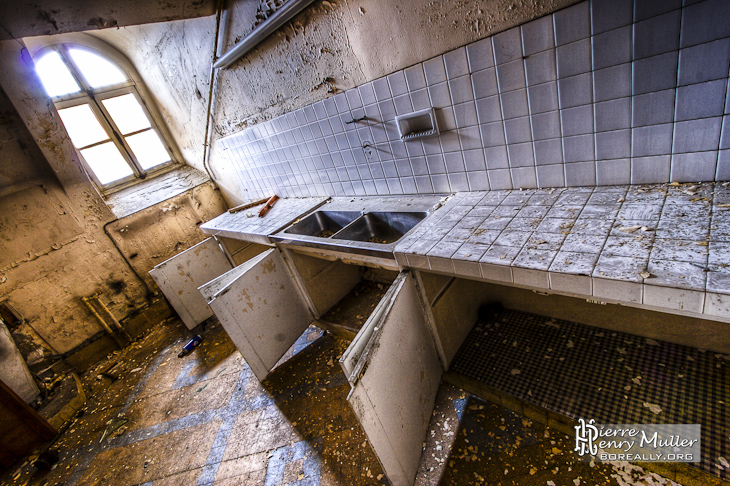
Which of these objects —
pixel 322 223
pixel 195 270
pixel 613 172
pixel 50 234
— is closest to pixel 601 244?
pixel 613 172

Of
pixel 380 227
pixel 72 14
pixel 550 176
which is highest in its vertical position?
pixel 72 14

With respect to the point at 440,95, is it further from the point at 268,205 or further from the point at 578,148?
the point at 268,205

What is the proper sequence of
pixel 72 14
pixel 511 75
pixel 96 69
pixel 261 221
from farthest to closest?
Answer: pixel 96 69 < pixel 261 221 < pixel 72 14 < pixel 511 75

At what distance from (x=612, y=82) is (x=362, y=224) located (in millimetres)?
1659

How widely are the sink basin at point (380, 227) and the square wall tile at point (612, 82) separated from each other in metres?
1.16

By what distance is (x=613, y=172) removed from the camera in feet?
5.14

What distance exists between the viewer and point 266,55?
261 cm

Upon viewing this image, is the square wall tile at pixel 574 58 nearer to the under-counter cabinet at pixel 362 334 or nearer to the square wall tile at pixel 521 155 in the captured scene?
the square wall tile at pixel 521 155

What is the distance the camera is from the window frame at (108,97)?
390cm

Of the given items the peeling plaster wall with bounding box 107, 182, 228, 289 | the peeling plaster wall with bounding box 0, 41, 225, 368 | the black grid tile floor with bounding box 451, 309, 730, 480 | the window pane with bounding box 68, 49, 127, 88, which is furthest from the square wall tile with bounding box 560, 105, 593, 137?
the window pane with bounding box 68, 49, 127, 88

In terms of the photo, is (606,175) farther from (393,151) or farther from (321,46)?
(321,46)

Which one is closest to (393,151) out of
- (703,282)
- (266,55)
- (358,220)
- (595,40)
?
(358,220)

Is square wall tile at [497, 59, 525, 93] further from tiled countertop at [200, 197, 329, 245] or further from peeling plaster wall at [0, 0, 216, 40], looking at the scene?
peeling plaster wall at [0, 0, 216, 40]

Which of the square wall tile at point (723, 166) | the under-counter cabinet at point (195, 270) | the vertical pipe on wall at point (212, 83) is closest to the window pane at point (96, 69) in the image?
the vertical pipe on wall at point (212, 83)
